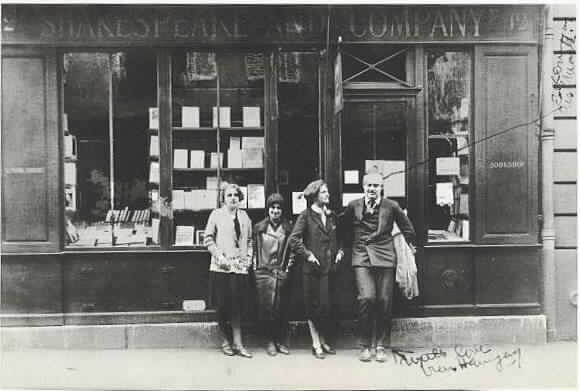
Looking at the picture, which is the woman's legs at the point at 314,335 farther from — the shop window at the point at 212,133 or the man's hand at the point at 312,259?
the shop window at the point at 212,133

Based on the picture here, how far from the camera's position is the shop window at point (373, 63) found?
870 cm

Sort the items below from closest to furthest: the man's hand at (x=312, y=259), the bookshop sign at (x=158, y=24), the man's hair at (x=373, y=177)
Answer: the man's hand at (x=312, y=259)
the man's hair at (x=373, y=177)
the bookshop sign at (x=158, y=24)

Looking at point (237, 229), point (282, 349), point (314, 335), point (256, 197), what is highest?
point (256, 197)

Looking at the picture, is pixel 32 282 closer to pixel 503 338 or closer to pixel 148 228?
pixel 148 228

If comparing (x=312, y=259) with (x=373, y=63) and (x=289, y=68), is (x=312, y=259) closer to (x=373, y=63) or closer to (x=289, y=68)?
(x=289, y=68)

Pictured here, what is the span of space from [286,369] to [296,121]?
9.37 ft

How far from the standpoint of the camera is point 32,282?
845 cm

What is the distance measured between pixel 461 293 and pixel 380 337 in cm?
127

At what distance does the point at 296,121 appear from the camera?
8.72 m

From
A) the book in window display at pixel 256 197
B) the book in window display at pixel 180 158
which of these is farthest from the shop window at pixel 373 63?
the book in window display at pixel 180 158

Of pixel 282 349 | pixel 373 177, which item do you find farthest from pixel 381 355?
pixel 373 177

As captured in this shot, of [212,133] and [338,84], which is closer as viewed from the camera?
[338,84]

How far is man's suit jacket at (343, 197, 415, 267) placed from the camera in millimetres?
7996
